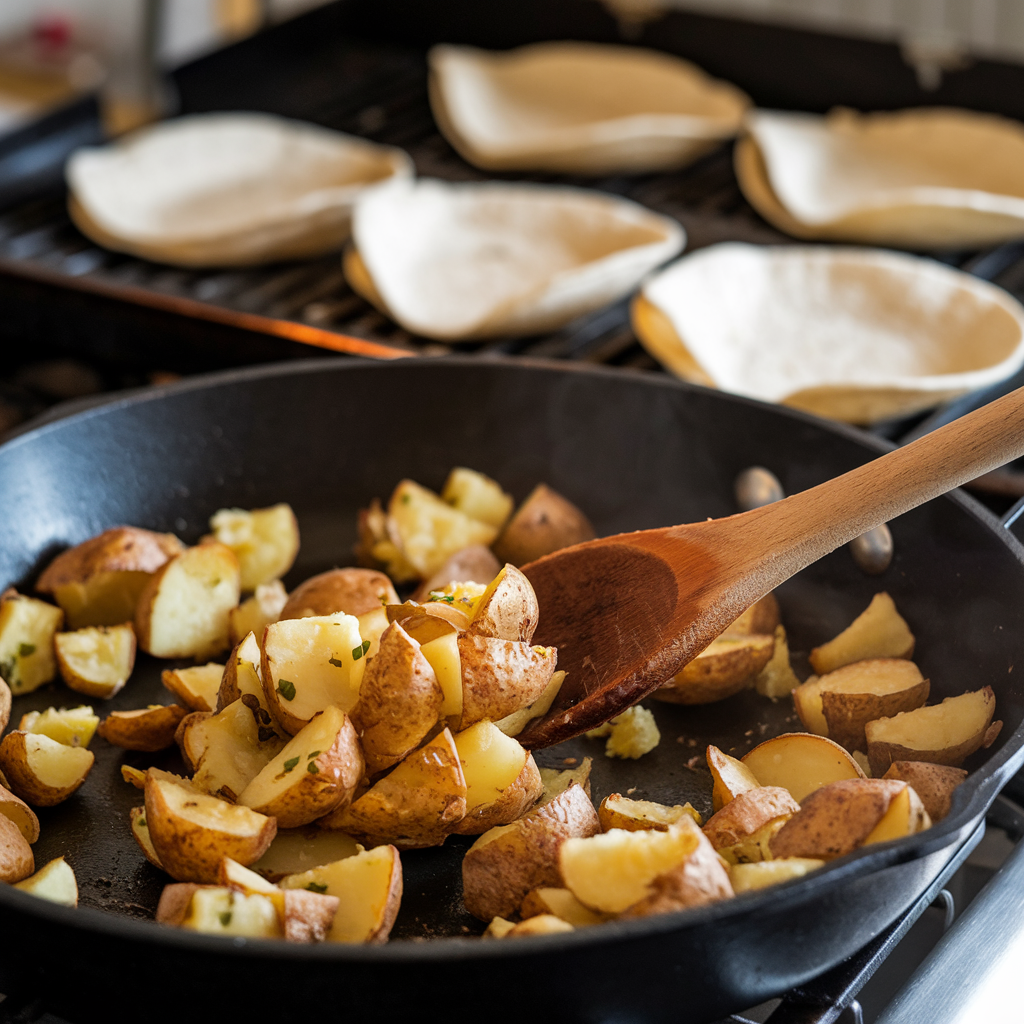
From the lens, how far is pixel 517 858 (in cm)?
103

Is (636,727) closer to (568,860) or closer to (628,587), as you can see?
(628,587)

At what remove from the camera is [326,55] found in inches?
122

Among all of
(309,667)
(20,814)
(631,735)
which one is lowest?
(631,735)

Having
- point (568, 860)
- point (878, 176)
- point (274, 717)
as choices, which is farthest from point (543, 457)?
point (878, 176)

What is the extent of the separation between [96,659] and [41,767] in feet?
0.74

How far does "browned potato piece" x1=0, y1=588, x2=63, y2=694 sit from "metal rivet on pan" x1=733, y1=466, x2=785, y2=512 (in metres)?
0.81

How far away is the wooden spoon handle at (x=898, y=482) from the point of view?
1.15 m

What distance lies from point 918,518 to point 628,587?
1.13ft

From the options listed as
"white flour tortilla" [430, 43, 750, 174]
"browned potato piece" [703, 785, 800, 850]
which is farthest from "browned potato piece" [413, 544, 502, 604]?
"white flour tortilla" [430, 43, 750, 174]

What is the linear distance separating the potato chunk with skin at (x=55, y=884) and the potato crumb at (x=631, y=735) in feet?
1.71

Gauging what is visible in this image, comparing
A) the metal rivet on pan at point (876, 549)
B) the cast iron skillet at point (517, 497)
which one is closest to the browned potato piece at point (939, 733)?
the cast iron skillet at point (517, 497)

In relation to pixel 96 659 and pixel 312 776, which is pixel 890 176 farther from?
pixel 312 776

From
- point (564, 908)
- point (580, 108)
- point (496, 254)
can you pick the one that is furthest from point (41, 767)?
point (580, 108)

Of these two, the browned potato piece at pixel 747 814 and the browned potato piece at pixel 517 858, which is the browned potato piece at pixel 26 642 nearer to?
the browned potato piece at pixel 517 858
